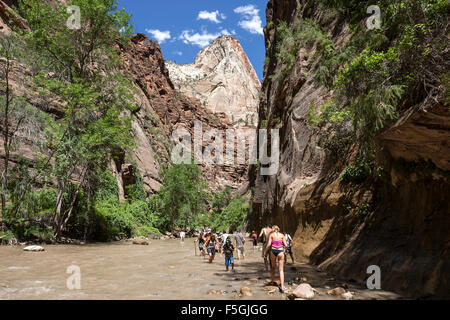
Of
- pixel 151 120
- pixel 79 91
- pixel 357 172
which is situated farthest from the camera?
pixel 151 120

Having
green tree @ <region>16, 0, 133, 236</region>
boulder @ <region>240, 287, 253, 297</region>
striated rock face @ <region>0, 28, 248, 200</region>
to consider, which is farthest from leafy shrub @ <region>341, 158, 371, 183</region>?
striated rock face @ <region>0, 28, 248, 200</region>

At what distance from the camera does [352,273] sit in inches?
298

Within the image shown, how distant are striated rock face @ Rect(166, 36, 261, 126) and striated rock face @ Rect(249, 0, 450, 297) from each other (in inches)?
3310

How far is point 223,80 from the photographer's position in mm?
117438

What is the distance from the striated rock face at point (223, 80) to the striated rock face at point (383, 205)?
84073mm

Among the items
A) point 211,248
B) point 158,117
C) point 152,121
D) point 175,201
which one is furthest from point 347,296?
point 158,117

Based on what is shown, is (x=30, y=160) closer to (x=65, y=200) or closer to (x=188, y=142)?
(x=65, y=200)

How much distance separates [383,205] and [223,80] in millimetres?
114494

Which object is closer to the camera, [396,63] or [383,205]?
[396,63]

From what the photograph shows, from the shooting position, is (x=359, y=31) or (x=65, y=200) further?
(x=65, y=200)

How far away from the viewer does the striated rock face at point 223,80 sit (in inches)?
4190

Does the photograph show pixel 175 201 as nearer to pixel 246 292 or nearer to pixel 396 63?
pixel 246 292
